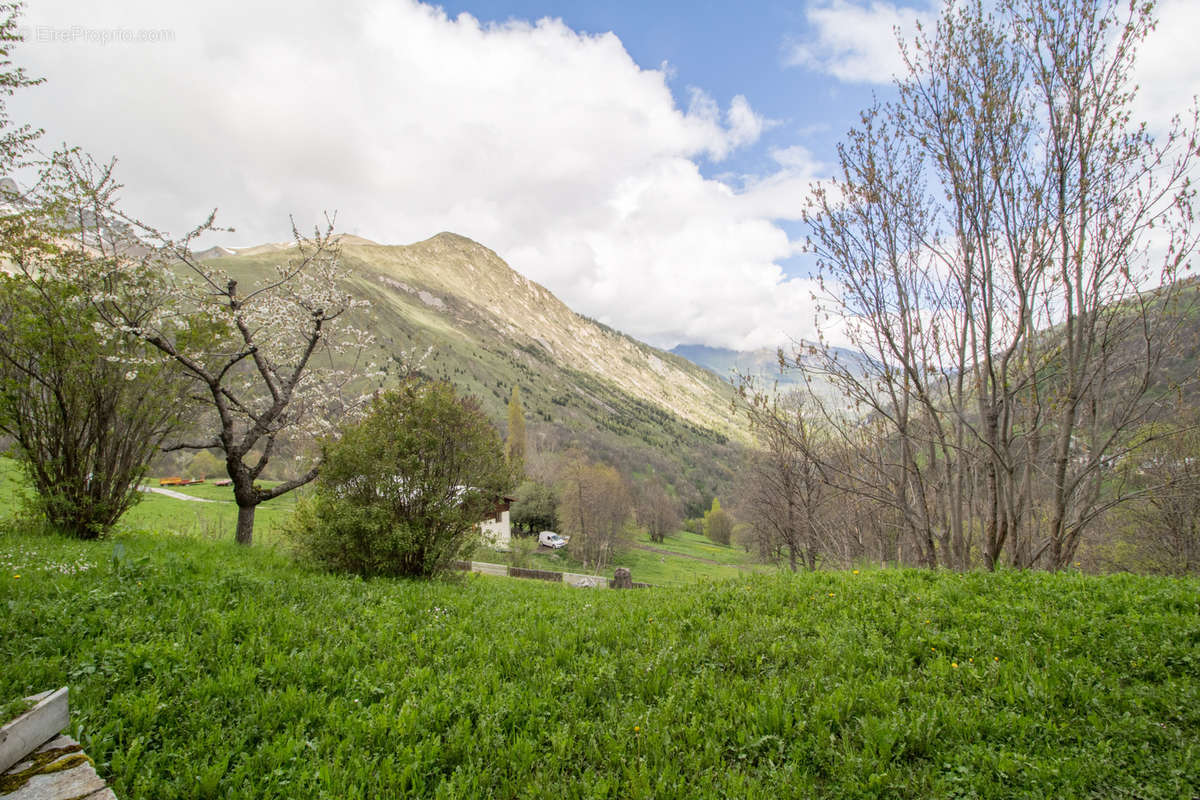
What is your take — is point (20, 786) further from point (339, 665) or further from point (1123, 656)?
point (1123, 656)

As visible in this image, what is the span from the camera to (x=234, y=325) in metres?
10.6

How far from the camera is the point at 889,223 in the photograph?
8266 millimetres

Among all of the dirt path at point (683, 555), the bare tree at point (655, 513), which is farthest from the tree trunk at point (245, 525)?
the bare tree at point (655, 513)

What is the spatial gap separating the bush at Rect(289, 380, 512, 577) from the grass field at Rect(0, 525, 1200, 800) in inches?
98.0

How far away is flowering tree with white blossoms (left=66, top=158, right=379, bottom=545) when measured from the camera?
9.61m

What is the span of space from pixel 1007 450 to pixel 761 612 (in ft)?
14.8

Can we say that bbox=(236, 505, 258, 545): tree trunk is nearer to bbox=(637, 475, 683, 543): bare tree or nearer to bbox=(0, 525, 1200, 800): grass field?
bbox=(0, 525, 1200, 800): grass field

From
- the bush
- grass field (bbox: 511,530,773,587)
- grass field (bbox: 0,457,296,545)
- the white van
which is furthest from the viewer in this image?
the white van

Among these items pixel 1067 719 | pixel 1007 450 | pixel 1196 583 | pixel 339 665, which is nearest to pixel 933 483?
Answer: pixel 1007 450

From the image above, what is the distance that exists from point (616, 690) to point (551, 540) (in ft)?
163

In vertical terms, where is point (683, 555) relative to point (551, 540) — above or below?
below

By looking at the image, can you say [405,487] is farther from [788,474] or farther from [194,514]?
[194,514]

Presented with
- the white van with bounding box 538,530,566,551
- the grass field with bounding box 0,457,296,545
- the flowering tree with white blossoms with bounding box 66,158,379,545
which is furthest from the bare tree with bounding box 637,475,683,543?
the flowering tree with white blossoms with bounding box 66,158,379,545

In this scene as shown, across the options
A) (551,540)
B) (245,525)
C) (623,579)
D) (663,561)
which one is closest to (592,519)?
(551,540)
